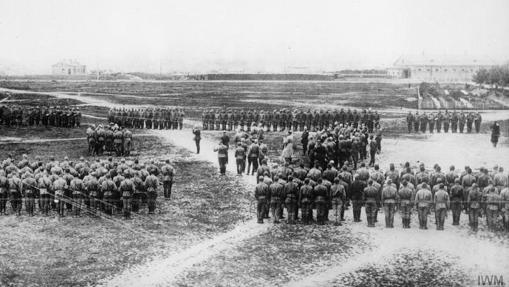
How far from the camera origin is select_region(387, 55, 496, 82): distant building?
103875 millimetres

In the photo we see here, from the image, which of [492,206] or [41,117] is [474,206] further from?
[41,117]

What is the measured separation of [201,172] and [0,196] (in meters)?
6.93

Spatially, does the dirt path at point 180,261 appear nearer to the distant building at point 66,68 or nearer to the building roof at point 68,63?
the distant building at point 66,68

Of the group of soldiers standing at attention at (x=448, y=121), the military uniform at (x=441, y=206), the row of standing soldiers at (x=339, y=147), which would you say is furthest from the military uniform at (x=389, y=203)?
the group of soldiers standing at attention at (x=448, y=121)

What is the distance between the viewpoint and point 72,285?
30.7 feet

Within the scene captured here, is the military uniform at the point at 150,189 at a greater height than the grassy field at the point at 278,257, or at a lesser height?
greater

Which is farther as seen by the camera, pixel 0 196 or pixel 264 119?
pixel 264 119

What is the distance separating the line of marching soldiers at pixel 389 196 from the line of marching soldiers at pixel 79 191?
10.3ft

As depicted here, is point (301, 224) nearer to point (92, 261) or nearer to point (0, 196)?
point (92, 261)

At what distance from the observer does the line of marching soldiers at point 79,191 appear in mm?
13586

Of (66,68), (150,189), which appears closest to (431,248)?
(150,189)

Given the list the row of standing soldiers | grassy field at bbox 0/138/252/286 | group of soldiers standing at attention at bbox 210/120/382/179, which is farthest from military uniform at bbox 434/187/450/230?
the row of standing soldiers

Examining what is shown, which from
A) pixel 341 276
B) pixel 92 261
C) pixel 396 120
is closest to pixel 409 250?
pixel 341 276

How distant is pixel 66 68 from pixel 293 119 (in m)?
111
